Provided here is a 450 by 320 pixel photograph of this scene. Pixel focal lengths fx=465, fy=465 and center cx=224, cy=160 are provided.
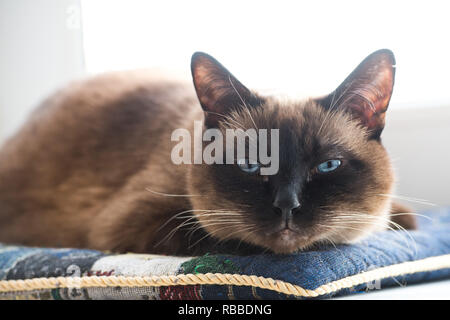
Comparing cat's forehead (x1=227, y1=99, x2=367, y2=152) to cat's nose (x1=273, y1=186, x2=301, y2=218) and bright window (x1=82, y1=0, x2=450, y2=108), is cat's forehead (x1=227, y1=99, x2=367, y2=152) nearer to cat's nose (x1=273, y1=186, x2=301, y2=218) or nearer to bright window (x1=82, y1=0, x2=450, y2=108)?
cat's nose (x1=273, y1=186, x2=301, y2=218)

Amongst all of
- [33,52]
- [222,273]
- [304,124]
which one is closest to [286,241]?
[222,273]

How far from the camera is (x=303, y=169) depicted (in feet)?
3.11

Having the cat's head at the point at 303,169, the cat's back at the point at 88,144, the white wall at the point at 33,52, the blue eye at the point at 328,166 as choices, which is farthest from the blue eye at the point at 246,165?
the white wall at the point at 33,52

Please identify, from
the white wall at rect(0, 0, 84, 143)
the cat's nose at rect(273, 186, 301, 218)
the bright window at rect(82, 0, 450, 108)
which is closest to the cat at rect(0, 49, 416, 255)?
the cat's nose at rect(273, 186, 301, 218)

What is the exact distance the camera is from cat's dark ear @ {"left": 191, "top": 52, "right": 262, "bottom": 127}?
1047 mm

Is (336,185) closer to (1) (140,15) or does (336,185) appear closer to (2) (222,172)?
(2) (222,172)

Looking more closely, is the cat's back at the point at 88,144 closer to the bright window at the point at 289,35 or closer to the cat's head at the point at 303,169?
the bright window at the point at 289,35

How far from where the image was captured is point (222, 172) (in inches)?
41.1

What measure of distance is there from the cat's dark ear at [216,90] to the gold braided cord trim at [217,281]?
383 mm

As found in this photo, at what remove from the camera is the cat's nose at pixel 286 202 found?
35.1 inches
